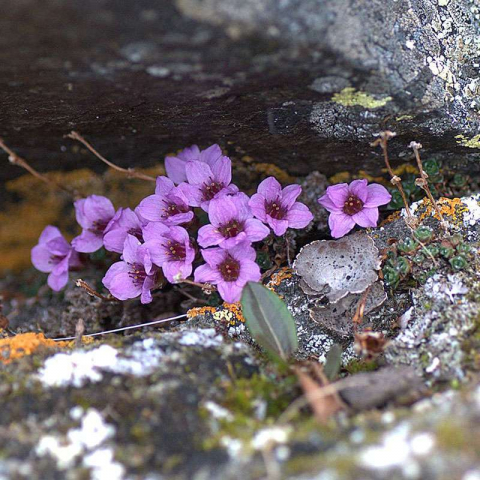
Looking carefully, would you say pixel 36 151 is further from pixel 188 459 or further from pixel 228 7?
pixel 188 459

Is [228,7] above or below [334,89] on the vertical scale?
above

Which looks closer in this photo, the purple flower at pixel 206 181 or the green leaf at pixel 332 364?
the green leaf at pixel 332 364

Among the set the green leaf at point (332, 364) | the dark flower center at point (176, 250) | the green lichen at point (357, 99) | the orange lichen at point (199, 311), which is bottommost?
the orange lichen at point (199, 311)

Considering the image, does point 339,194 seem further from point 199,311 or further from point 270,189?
point 199,311

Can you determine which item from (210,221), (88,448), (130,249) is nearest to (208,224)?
(210,221)

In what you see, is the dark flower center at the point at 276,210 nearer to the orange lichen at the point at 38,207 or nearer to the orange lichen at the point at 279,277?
the orange lichen at the point at 279,277

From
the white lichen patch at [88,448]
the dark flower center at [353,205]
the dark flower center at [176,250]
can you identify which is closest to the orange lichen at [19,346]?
the white lichen patch at [88,448]

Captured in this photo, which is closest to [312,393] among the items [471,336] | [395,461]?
[395,461]
